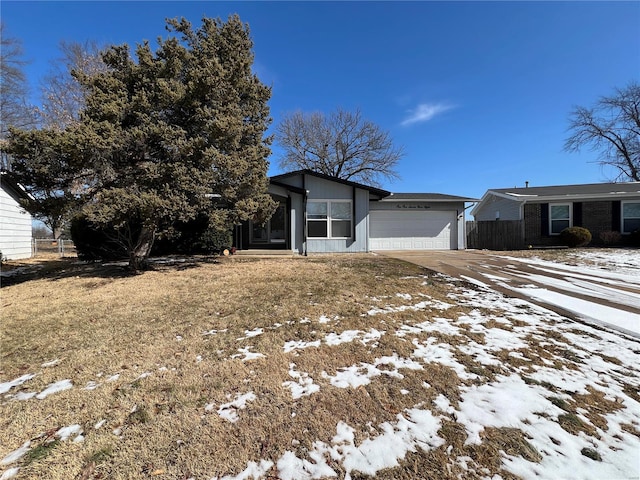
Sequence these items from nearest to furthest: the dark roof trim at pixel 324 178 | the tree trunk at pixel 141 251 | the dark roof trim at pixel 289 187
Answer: the tree trunk at pixel 141 251
the dark roof trim at pixel 289 187
the dark roof trim at pixel 324 178

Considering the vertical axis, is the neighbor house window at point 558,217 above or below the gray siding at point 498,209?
below

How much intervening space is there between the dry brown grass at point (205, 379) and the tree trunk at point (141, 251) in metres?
2.26

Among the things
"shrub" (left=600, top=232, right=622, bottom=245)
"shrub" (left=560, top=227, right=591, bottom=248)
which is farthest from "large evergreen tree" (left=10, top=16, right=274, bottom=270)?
"shrub" (left=600, top=232, right=622, bottom=245)

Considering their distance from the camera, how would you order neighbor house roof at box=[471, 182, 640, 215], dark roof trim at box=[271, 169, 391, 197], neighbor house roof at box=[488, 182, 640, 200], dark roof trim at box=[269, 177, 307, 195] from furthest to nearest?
neighbor house roof at box=[488, 182, 640, 200]
neighbor house roof at box=[471, 182, 640, 215]
dark roof trim at box=[271, 169, 391, 197]
dark roof trim at box=[269, 177, 307, 195]

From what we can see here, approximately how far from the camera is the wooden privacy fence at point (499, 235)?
17.3 metres

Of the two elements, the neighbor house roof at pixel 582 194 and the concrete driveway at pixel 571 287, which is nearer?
the concrete driveway at pixel 571 287

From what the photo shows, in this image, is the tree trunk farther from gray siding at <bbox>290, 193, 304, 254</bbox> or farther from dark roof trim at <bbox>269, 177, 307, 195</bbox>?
gray siding at <bbox>290, 193, 304, 254</bbox>

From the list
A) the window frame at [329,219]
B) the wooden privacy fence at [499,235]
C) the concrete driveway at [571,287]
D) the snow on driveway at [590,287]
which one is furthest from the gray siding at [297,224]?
the wooden privacy fence at [499,235]

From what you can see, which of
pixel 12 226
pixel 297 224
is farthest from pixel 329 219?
pixel 12 226

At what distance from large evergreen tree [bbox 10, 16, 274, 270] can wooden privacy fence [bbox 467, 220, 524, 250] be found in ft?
47.2

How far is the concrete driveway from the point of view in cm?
489

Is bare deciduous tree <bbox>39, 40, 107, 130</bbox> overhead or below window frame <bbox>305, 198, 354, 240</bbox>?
overhead

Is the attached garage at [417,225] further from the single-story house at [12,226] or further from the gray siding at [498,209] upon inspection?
the single-story house at [12,226]

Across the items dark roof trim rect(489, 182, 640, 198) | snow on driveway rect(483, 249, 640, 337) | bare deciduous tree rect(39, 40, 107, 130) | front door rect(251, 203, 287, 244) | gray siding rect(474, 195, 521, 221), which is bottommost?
snow on driveway rect(483, 249, 640, 337)
